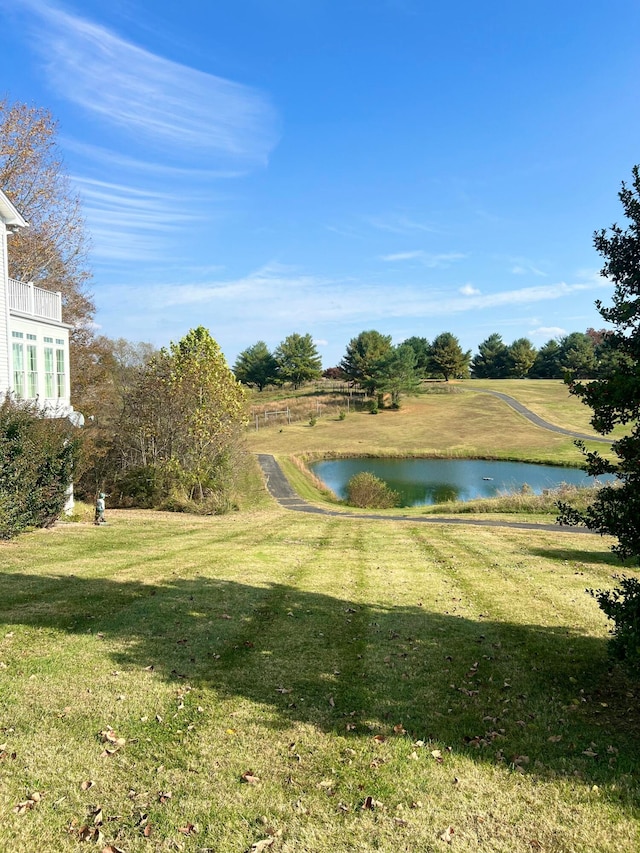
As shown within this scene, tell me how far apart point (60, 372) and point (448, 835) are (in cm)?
2067

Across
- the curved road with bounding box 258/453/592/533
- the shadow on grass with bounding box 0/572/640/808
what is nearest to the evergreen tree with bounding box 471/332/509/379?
the curved road with bounding box 258/453/592/533

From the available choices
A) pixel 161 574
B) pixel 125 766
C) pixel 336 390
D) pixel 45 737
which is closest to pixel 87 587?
pixel 161 574

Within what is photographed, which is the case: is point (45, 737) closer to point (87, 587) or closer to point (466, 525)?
point (87, 587)

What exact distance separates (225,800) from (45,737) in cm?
191

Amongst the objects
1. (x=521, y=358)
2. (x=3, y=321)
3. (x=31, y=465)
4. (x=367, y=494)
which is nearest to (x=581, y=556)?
(x=31, y=465)

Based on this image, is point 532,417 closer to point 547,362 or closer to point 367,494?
point 547,362

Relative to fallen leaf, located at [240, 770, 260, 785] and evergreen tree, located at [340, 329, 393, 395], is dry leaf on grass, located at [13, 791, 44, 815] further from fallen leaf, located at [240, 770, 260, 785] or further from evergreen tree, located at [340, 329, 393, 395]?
evergreen tree, located at [340, 329, 393, 395]

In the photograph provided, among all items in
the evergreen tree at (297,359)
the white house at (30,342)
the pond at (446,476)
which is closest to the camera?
the white house at (30,342)

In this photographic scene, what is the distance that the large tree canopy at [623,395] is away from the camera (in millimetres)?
5730

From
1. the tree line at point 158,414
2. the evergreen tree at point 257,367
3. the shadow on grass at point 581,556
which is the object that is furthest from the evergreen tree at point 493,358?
the shadow on grass at point 581,556

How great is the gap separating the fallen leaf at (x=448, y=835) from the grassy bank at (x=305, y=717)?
0.05ft

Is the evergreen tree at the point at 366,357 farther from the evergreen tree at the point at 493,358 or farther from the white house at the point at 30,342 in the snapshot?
the white house at the point at 30,342

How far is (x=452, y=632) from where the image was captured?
8.16 m

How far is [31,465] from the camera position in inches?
581
